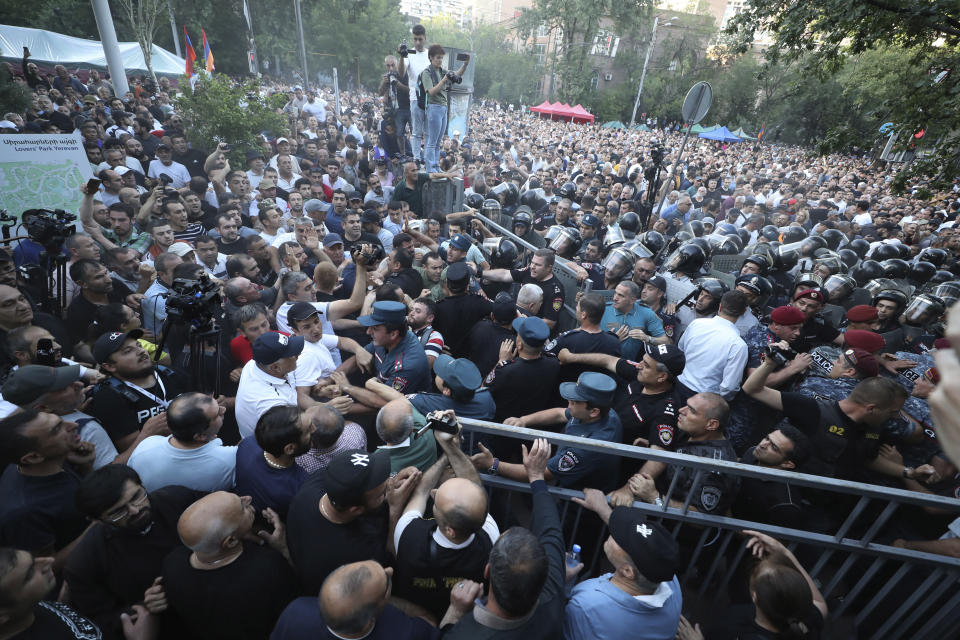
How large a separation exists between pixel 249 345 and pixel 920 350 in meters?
7.70

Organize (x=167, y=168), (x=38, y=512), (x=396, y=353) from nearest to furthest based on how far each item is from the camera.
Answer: (x=38, y=512)
(x=396, y=353)
(x=167, y=168)

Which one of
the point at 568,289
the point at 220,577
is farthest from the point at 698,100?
the point at 220,577

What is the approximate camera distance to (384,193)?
34.4 feet

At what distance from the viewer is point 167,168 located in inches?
349

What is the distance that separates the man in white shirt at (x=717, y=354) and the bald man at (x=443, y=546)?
9.10ft

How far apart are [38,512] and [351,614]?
76.4 inches

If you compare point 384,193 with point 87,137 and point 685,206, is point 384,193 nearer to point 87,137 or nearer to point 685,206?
point 87,137

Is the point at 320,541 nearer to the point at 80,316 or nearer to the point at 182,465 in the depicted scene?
the point at 182,465

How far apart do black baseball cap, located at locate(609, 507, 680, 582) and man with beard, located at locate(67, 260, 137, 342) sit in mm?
4903

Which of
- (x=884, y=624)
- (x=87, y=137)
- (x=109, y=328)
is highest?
(x=87, y=137)

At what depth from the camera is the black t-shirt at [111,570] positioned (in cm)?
223

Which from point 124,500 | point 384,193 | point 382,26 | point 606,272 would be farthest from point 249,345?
point 382,26

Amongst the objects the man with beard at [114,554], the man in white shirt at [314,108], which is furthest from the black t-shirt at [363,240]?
the man in white shirt at [314,108]

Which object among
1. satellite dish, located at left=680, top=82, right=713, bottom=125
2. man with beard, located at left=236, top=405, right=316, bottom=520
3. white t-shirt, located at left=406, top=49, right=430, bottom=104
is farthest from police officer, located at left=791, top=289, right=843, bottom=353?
white t-shirt, located at left=406, top=49, right=430, bottom=104
